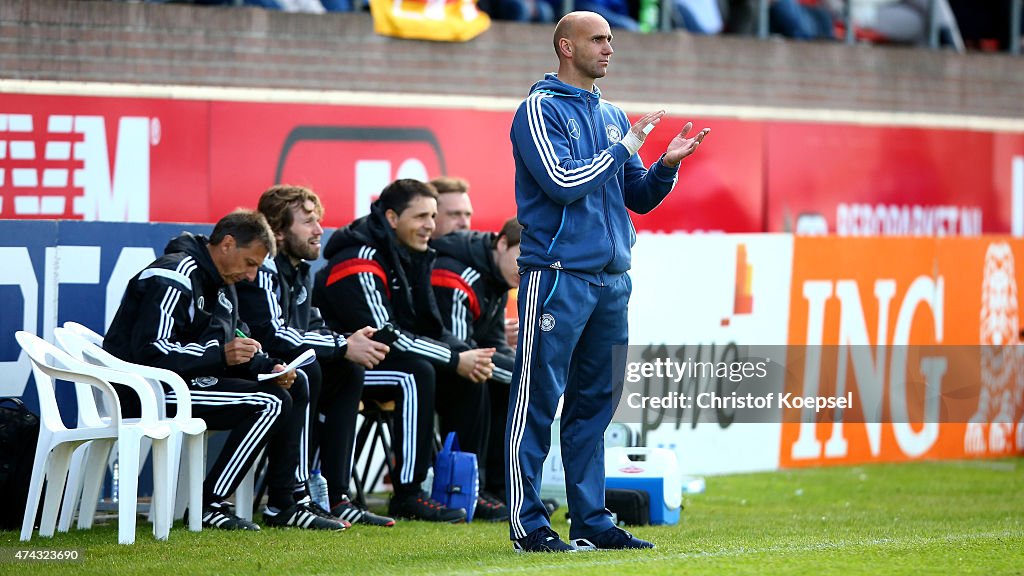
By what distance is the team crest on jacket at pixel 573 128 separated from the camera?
20.5 ft

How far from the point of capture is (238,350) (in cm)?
728

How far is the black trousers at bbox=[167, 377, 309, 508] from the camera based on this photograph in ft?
24.3

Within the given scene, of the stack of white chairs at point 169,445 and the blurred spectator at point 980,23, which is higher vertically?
the blurred spectator at point 980,23

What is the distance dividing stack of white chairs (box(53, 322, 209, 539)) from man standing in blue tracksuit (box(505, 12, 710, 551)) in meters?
1.68

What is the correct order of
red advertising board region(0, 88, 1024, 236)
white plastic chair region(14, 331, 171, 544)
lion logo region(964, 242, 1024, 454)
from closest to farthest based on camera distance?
white plastic chair region(14, 331, 171, 544) < red advertising board region(0, 88, 1024, 236) < lion logo region(964, 242, 1024, 454)

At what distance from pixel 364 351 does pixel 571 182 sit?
7.52 feet

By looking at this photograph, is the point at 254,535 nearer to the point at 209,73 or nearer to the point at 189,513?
the point at 189,513

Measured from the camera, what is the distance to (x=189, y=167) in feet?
36.4

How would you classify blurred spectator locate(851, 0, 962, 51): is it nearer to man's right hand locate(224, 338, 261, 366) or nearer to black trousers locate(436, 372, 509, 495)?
black trousers locate(436, 372, 509, 495)

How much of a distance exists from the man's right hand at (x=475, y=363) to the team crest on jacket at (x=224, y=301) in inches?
51.8

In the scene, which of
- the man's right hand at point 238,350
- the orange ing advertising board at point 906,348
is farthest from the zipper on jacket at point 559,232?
the orange ing advertising board at point 906,348

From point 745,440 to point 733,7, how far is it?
504 cm

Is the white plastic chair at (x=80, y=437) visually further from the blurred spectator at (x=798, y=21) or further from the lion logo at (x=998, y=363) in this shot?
the blurred spectator at (x=798, y=21)

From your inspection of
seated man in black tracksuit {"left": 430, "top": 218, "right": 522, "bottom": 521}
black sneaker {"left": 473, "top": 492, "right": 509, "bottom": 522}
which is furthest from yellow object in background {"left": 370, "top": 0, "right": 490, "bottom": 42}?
black sneaker {"left": 473, "top": 492, "right": 509, "bottom": 522}
